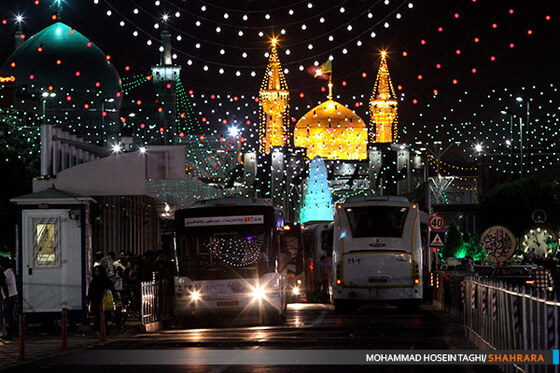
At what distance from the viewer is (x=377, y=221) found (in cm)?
2936

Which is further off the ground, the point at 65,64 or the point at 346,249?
the point at 65,64

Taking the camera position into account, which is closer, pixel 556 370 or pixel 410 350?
pixel 556 370

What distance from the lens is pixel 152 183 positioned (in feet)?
108

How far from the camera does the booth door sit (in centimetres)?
2345

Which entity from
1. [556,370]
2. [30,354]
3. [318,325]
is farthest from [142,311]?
[556,370]

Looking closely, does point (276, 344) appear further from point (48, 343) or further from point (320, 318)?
point (320, 318)

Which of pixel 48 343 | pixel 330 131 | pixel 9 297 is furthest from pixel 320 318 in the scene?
pixel 330 131

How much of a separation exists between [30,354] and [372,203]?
45.2 feet

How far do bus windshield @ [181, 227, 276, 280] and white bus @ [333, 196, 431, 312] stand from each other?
4257mm

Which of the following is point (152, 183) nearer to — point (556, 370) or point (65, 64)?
point (556, 370)

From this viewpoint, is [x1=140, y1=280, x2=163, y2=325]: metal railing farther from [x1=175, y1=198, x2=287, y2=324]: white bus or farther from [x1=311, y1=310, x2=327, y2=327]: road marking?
[x1=311, y1=310, x2=327, y2=327]: road marking

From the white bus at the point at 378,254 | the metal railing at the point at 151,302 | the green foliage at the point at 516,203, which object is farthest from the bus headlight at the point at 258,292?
the green foliage at the point at 516,203

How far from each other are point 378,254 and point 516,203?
161 ft

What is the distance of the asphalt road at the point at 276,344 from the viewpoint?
13922 mm
